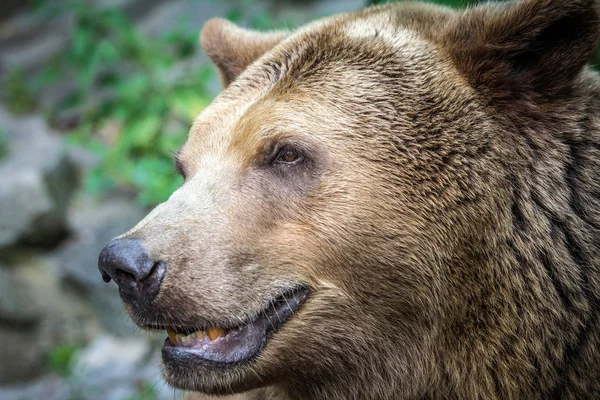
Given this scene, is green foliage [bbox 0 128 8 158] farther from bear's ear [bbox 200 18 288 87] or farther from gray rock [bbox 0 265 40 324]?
bear's ear [bbox 200 18 288 87]

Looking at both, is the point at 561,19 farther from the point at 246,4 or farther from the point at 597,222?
the point at 246,4

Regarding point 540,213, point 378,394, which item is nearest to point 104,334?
point 378,394

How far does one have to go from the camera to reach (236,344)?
9.64 feet

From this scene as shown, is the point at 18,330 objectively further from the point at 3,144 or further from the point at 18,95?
the point at 18,95

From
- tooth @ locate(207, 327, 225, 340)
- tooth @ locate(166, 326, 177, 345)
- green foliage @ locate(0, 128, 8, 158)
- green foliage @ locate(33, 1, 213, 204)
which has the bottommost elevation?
green foliage @ locate(0, 128, 8, 158)

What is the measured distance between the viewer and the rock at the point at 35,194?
25.8ft

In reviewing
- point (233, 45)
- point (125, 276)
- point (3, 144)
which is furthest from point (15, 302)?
point (125, 276)

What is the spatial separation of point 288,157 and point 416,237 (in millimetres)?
590

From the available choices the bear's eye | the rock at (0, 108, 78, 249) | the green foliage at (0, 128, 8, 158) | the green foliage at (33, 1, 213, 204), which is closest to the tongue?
the bear's eye

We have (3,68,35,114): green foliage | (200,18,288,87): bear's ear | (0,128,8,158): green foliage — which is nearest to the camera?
(200,18,288,87): bear's ear

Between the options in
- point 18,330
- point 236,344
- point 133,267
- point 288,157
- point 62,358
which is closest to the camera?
point 133,267

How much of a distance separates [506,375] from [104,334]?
549 centimetres

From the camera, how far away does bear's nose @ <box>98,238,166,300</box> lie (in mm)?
2760

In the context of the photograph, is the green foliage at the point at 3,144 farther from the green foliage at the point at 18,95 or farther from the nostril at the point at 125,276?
the nostril at the point at 125,276
